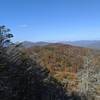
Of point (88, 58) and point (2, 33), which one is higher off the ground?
point (2, 33)

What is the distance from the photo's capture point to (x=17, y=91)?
26.1 m

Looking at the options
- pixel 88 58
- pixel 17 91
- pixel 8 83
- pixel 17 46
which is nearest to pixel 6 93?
pixel 8 83

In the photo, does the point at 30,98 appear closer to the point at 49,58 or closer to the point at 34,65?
the point at 34,65

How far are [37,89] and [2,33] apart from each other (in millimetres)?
11273

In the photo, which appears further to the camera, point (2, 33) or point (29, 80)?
point (29, 80)

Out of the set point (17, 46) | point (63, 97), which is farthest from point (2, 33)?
point (63, 97)

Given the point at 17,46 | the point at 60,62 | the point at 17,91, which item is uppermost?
the point at 17,46

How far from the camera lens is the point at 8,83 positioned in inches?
909

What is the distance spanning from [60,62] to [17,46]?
94448mm

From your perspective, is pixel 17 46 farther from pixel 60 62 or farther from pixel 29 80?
pixel 60 62

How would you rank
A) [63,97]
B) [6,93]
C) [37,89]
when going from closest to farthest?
[6,93] < [37,89] < [63,97]

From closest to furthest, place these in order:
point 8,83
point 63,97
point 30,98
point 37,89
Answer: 1. point 8,83
2. point 30,98
3. point 37,89
4. point 63,97

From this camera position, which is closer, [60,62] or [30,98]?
[30,98]

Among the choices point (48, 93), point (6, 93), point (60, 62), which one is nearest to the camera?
point (6, 93)
